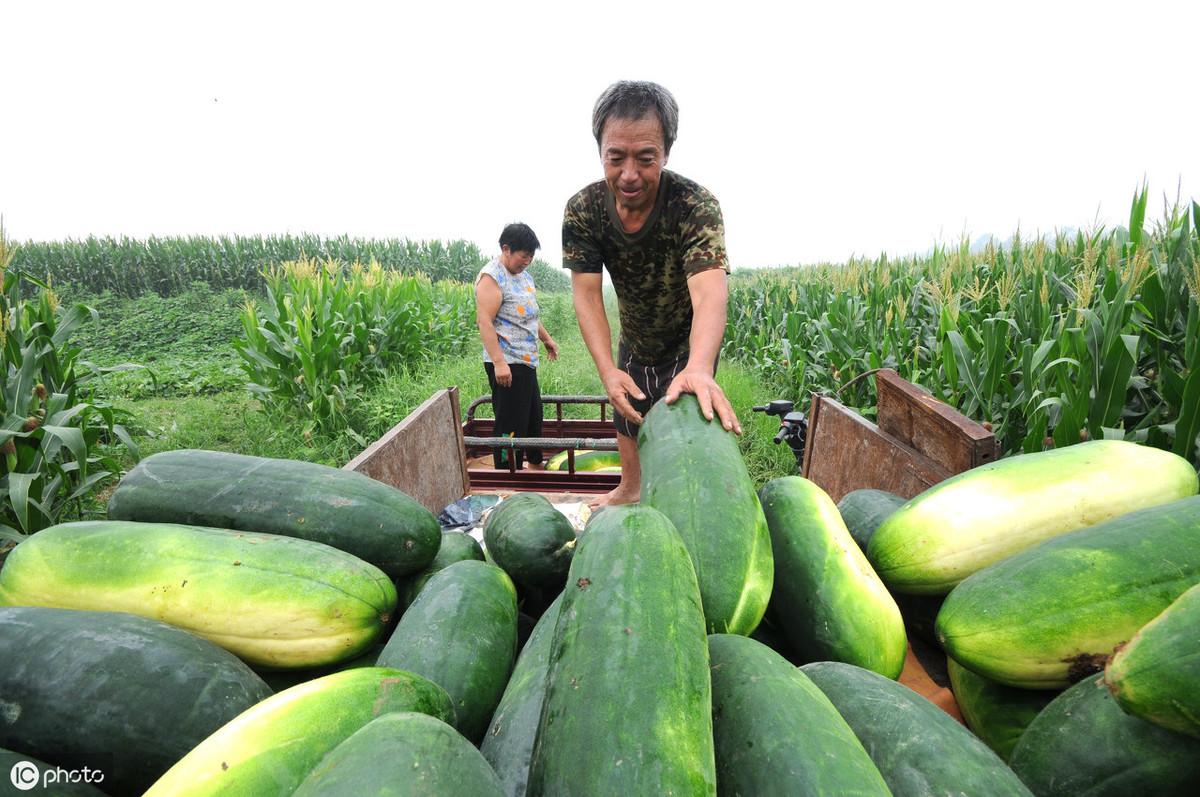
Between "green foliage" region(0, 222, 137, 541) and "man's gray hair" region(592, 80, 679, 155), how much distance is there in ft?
13.0

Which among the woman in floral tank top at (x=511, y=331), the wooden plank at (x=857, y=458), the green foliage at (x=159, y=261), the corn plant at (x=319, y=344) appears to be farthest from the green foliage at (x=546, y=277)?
the wooden plank at (x=857, y=458)

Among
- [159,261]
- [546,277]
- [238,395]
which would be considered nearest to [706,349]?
[238,395]

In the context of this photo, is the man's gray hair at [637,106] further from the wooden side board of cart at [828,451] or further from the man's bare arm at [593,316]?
the wooden side board of cart at [828,451]

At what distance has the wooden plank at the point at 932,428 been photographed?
6.05 feet

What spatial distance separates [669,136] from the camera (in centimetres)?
262

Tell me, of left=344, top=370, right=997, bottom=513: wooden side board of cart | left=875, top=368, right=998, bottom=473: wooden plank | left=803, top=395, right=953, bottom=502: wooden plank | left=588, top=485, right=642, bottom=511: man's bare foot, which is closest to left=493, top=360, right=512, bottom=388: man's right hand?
left=344, top=370, right=997, bottom=513: wooden side board of cart

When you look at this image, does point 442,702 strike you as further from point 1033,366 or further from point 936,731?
point 1033,366

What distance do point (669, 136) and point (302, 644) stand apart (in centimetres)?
234

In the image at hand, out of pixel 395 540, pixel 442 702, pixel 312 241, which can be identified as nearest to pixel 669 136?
pixel 395 540

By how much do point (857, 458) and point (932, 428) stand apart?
0.64 metres

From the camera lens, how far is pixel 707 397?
193 centimetres

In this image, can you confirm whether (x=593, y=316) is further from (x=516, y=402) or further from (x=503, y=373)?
(x=516, y=402)

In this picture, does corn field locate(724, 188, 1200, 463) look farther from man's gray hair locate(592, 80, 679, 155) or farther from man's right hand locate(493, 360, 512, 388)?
man's right hand locate(493, 360, 512, 388)

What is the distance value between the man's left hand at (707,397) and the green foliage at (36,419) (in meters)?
4.09
